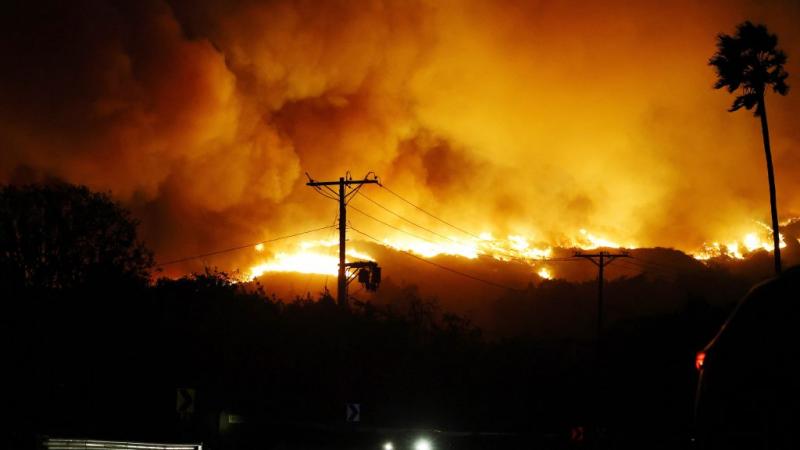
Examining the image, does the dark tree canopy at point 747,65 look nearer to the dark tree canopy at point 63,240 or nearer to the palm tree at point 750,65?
the palm tree at point 750,65

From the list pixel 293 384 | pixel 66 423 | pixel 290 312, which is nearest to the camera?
pixel 66 423

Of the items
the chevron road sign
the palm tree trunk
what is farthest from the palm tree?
the chevron road sign

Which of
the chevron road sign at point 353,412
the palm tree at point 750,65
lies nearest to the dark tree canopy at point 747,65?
the palm tree at point 750,65

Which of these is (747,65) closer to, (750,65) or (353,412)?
(750,65)

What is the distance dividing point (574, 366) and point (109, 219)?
101 feet

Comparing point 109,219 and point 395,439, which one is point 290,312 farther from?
point 395,439

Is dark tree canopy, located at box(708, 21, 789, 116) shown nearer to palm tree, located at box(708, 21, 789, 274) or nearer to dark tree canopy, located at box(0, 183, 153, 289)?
palm tree, located at box(708, 21, 789, 274)

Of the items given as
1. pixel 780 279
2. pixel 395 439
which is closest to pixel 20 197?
pixel 395 439

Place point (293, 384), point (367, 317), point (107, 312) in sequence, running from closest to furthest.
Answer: point (107, 312)
point (293, 384)
point (367, 317)

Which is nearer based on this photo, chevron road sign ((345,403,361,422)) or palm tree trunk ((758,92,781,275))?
chevron road sign ((345,403,361,422))

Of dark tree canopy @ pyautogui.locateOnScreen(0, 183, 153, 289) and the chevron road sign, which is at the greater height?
dark tree canopy @ pyautogui.locateOnScreen(0, 183, 153, 289)

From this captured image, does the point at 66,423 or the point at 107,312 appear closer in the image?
the point at 66,423

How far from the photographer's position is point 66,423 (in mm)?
31141

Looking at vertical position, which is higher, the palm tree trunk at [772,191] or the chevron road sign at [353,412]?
the palm tree trunk at [772,191]
